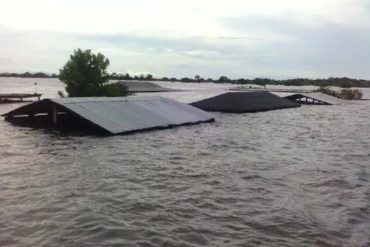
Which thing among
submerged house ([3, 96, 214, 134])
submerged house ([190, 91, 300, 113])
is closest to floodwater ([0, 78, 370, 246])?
submerged house ([3, 96, 214, 134])

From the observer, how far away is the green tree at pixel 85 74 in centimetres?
5456

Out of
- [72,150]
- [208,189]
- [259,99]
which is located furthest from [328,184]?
[259,99]

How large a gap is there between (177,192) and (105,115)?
19.9 meters

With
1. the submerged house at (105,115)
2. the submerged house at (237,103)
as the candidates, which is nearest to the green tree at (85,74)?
the submerged house at (105,115)

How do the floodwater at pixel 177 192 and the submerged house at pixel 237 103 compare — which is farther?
the submerged house at pixel 237 103

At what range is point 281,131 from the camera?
1834 inches

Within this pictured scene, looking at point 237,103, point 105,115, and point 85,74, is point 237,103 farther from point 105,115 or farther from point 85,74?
point 105,115

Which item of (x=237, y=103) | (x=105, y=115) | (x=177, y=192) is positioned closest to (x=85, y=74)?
(x=105, y=115)

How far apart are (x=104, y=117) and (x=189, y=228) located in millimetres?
24158

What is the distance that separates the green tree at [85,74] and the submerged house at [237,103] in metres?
18.0

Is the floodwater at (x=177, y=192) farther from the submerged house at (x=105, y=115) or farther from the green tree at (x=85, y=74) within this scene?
the green tree at (x=85, y=74)

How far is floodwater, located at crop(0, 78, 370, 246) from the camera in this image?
14.2m

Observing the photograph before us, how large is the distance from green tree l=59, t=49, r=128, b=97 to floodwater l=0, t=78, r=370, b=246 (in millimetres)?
19512

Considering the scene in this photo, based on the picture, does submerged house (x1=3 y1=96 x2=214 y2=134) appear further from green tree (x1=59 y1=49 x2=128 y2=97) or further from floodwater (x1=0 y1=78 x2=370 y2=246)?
green tree (x1=59 y1=49 x2=128 y2=97)
